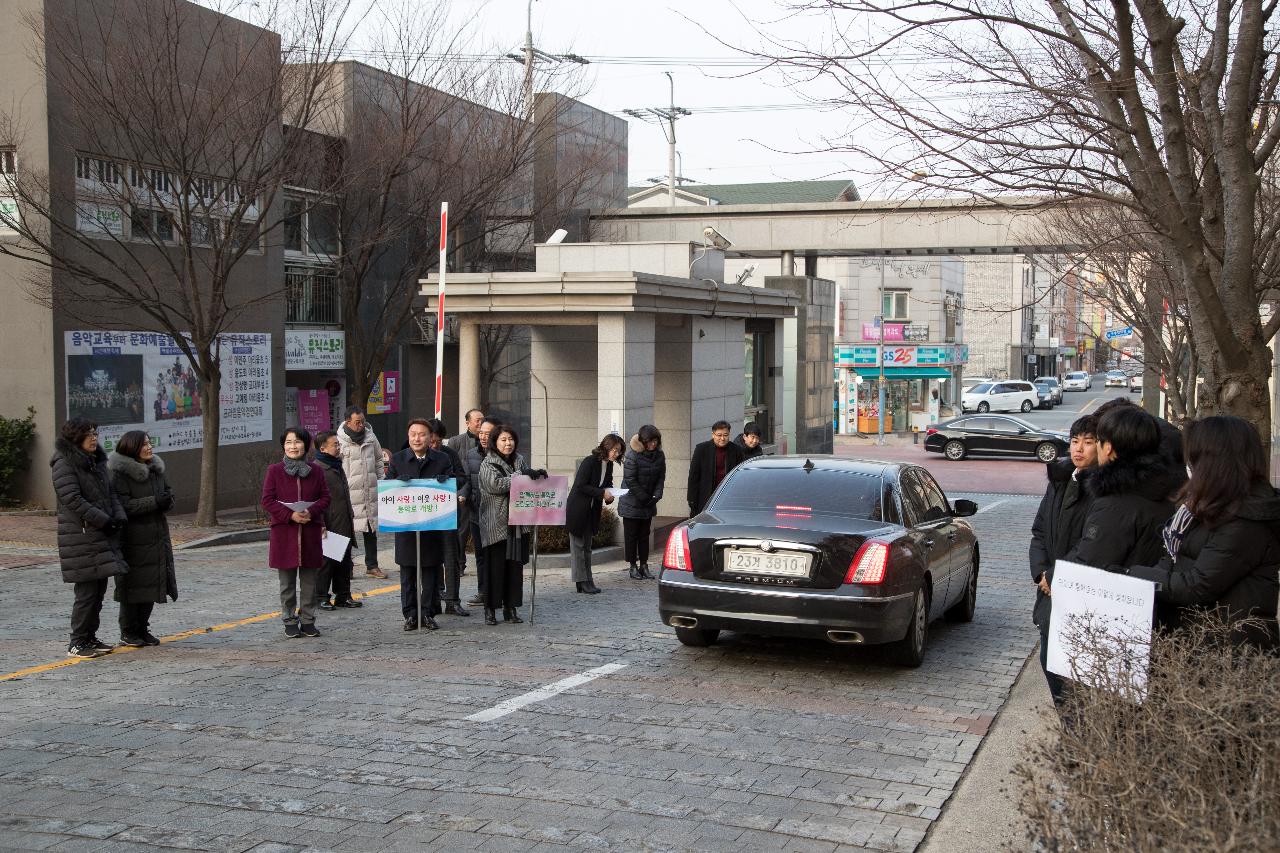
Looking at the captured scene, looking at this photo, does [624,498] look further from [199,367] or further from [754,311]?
[199,367]

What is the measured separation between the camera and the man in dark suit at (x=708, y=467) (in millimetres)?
14219

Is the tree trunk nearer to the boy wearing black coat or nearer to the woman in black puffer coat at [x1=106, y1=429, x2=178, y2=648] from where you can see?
the woman in black puffer coat at [x1=106, y1=429, x2=178, y2=648]

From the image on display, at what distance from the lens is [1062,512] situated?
22.1 ft

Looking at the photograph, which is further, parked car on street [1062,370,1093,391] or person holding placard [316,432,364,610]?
parked car on street [1062,370,1093,391]

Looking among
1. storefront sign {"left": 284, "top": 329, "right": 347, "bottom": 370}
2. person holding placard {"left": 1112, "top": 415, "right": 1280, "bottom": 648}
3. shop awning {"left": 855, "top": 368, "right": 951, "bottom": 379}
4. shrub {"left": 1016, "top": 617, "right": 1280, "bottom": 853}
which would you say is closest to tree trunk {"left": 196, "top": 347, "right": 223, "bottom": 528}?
storefront sign {"left": 284, "top": 329, "right": 347, "bottom": 370}

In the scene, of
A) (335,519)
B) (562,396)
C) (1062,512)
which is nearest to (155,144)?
(562,396)

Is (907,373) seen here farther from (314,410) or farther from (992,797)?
(992,797)

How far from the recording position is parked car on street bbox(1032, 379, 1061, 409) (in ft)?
237

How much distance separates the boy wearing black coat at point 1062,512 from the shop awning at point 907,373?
52737 mm

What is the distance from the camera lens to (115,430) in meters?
20.9

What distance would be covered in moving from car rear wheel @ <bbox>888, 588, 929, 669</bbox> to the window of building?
5209 cm

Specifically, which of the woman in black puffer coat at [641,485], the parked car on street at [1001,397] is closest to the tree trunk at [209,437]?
the woman in black puffer coat at [641,485]

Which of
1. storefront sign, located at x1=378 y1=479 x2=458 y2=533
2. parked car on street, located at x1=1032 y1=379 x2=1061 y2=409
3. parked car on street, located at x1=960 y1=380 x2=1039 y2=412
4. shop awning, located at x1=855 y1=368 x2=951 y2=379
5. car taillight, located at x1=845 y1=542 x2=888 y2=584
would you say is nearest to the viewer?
car taillight, located at x1=845 y1=542 x2=888 y2=584

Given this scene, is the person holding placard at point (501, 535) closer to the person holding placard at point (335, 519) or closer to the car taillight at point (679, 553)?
the person holding placard at point (335, 519)
